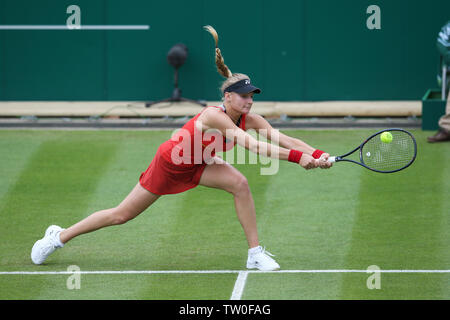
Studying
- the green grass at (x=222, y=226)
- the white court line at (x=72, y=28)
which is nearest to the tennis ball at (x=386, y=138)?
the green grass at (x=222, y=226)

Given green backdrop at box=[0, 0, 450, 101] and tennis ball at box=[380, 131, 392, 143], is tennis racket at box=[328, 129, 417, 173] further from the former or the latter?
green backdrop at box=[0, 0, 450, 101]

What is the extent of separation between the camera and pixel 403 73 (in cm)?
1380

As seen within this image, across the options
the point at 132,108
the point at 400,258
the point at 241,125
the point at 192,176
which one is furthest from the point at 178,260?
the point at 132,108

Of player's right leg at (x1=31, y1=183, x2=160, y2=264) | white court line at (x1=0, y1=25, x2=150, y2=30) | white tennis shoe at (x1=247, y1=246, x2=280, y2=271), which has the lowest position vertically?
white tennis shoe at (x1=247, y1=246, x2=280, y2=271)

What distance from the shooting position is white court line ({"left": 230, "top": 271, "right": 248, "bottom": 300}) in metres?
6.26

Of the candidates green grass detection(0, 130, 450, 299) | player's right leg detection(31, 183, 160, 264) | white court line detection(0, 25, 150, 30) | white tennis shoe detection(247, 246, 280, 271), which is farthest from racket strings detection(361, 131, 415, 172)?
white court line detection(0, 25, 150, 30)

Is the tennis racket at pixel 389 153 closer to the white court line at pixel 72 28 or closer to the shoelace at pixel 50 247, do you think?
the shoelace at pixel 50 247

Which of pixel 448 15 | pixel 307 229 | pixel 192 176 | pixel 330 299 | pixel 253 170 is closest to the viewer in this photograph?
pixel 330 299

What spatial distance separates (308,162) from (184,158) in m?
0.98

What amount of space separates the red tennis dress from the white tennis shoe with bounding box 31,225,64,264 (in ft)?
2.92

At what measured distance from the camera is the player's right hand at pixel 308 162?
21.2 ft

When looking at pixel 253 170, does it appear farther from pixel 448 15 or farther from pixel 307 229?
pixel 448 15

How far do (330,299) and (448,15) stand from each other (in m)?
8.57

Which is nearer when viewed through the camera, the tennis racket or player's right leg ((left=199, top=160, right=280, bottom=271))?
player's right leg ((left=199, top=160, right=280, bottom=271))
